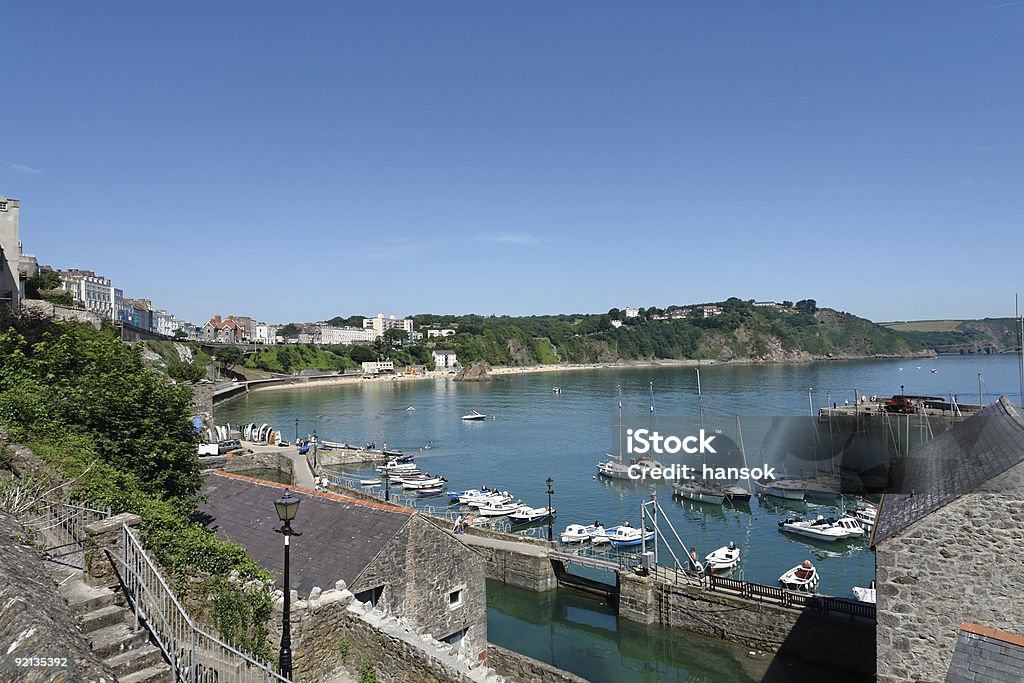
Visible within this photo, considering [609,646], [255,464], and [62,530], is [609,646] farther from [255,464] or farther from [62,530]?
[255,464]

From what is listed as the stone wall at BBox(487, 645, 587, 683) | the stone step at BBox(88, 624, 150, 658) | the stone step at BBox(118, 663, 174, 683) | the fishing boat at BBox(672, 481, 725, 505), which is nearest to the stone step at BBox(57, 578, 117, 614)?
the stone step at BBox(88, 624, 150, 658)

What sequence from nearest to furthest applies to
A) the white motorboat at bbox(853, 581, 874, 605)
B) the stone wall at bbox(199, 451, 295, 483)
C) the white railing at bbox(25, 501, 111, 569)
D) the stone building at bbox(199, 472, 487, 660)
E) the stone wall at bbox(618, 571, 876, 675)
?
the white railing at bbox(25, 501, 111, 569) < the stone building at bbox(199, 472, 487, 660) < the stone wall at bbox(618, 571, 876, 675) < the white motorboat at bbox(853, 581, 874, 605) < the stone wall at bbox(199, 451, 295, 483)

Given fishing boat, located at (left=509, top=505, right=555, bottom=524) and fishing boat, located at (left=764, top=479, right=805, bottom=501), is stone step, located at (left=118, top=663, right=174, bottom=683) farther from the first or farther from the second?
fishing boat, located at (left=764, top=479, right=805, bottom=501)

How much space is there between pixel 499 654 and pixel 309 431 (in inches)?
2827

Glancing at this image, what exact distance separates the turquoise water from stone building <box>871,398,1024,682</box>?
9979 mm

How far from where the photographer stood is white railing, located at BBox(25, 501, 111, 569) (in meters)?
8.52

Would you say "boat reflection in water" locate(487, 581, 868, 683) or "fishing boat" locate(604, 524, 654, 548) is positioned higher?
"fishing boat" locate(604, 524, 654, 548)

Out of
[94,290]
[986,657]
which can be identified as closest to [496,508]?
[986,657]

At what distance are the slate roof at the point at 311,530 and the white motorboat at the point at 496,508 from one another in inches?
1017

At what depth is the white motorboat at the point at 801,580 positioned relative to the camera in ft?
93.3

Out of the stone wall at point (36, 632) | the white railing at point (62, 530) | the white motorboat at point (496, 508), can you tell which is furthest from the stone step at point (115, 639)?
the white motorboat at point (496, 508)

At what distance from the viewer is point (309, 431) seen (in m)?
86.4

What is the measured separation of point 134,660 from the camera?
6.39 meters

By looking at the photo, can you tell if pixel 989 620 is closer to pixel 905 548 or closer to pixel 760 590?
pixel 905 548
